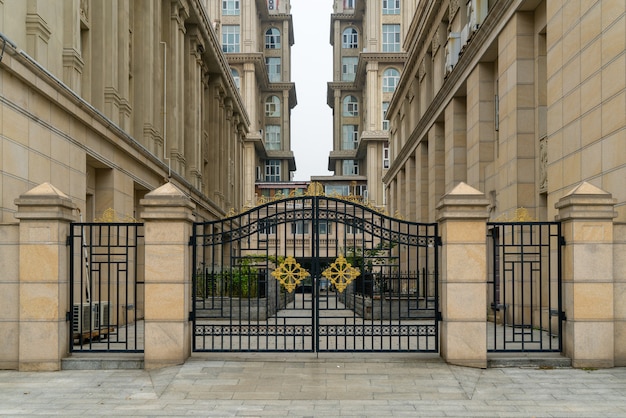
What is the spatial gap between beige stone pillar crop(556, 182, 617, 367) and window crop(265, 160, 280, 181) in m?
69.5

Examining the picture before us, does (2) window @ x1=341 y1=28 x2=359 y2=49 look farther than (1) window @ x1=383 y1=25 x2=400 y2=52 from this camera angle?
Yes

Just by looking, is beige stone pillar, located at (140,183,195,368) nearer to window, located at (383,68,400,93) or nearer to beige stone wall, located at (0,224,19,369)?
beige stone wall, located at (0,224,19,369)

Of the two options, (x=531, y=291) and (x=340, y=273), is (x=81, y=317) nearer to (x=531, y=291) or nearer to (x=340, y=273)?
(x=340, y=273)

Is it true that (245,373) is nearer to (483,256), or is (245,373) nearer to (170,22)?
(483,256)

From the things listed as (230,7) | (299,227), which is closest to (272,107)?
(230,7)

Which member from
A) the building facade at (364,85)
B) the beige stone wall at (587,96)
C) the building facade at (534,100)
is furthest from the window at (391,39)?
the beige stone wall at (587,96)

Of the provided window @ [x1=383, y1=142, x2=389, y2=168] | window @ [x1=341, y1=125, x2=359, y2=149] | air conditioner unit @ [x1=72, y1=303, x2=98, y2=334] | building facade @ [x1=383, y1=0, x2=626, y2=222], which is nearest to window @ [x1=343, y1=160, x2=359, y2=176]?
window @ [x1=341, y1=125, x2=359, y2=149]

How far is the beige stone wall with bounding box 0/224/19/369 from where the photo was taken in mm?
11000

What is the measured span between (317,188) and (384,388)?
13.6ft

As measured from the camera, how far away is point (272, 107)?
3120 inches

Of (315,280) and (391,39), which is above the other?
(391,39)

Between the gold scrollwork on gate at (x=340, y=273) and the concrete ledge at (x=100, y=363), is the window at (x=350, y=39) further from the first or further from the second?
the concrete ledge at (x=100, y=363)

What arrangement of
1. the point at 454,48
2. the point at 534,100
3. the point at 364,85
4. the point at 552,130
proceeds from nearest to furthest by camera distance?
the point at 552,130 → the point at 534,100 → the point at 454,48 → the point at 364,85

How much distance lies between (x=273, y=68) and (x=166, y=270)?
70887mm
